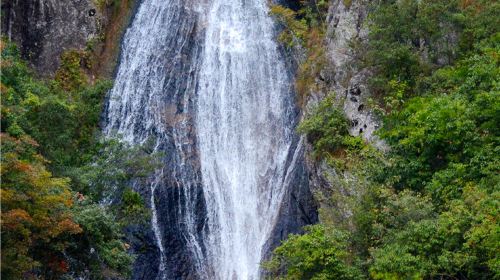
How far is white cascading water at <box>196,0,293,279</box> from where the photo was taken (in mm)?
21656

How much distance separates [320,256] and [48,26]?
18.0m

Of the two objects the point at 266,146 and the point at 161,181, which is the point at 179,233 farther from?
the point at 266,146

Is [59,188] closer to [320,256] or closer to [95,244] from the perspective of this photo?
[95,244]

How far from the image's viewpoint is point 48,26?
27562 mm

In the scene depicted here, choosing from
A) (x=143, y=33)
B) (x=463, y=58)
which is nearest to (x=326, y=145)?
(x=463, y=58)

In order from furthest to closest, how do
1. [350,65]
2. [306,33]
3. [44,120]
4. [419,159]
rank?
1. [306,33]
2. [350,65]
3. [44,120]
4. [419,159]

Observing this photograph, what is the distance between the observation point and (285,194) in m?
22.2

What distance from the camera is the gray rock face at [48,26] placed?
26859mm

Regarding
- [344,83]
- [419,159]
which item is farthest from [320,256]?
[344,83]

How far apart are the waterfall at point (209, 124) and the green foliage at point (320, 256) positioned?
5425mm

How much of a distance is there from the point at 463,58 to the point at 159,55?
42.3 ft

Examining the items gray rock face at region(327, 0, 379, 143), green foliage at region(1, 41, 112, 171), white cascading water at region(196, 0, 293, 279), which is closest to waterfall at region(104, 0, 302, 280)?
white cascading water at region(196, 0, 293, 279)

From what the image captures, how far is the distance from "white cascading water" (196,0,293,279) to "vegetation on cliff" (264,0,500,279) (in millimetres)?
2647

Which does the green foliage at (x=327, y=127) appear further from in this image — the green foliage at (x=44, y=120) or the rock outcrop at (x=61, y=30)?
the rock outcrop at (x=61, y=30)
